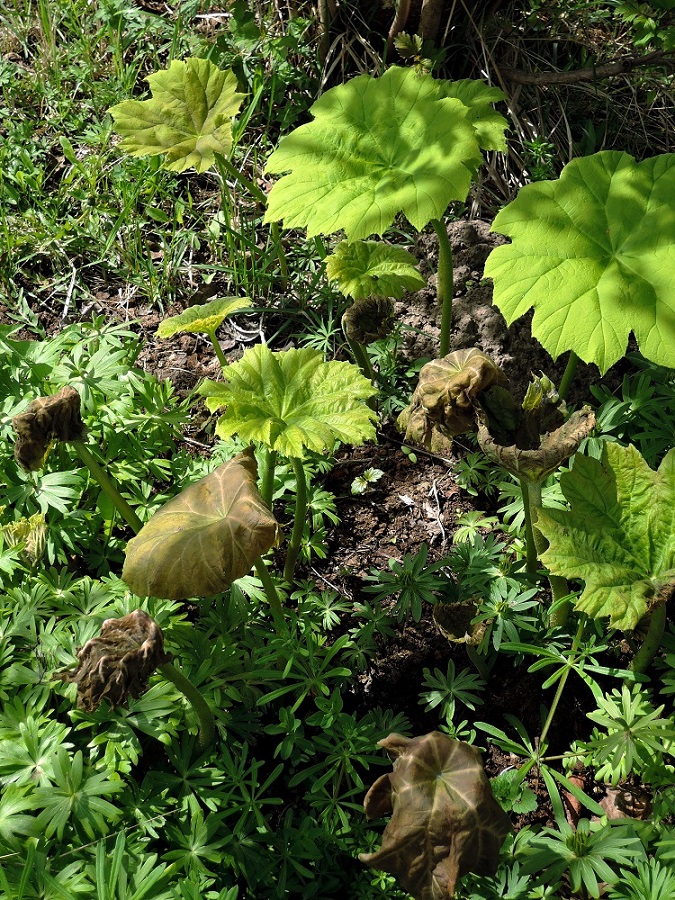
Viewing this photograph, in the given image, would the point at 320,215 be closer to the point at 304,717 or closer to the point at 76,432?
the point at 76,432

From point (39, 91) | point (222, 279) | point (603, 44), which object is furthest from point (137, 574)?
point (603, 44)

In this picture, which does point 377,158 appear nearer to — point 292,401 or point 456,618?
point 292,401

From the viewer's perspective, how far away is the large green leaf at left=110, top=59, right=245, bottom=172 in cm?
299

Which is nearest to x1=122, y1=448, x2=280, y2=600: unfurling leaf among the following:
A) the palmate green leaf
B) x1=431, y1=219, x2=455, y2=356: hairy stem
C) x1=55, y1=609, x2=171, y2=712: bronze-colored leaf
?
x1=55, y1=609, x2=171, y2=712: bronze-colored leaf

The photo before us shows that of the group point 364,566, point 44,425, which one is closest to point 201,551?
point 44,425

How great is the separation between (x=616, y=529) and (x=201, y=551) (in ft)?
3.66

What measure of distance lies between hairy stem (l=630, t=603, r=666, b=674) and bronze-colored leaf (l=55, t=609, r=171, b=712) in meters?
1.28

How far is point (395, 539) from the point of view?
9.73ft

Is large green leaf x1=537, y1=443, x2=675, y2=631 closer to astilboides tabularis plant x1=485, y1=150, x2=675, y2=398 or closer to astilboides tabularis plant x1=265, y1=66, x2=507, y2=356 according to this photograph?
astilboides tabularis plant x1=485, y1=150, x2=675, y2=398

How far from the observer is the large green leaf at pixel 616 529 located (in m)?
2.10

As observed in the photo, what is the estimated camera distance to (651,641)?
226 cm

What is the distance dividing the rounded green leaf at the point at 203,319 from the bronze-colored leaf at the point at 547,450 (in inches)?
36.8

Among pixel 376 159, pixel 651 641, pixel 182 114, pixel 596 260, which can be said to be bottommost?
pixel 651 641

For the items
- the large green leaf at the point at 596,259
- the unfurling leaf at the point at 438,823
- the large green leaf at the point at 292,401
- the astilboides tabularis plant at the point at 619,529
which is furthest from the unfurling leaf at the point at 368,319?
the unfurling leaf at the point at 438,823
